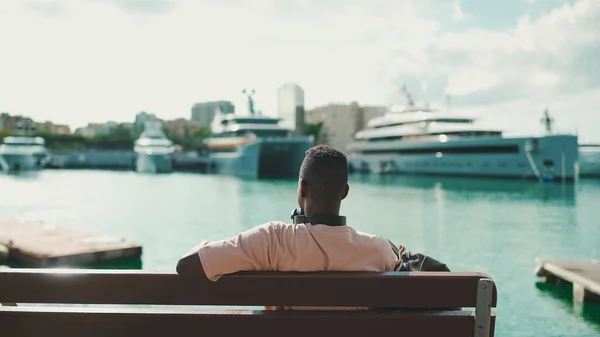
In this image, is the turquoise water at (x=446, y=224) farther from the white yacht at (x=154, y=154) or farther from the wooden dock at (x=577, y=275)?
the white yacht at (x=154, y=154)

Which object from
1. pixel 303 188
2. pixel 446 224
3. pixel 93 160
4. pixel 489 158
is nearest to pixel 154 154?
pixel 93 160

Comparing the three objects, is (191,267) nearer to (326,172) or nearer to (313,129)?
(326,172)

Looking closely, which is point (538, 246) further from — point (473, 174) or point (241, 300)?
point (473, 174)

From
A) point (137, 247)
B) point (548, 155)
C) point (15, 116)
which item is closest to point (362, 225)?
point (137, 247)

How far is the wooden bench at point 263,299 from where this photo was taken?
2.12 meters

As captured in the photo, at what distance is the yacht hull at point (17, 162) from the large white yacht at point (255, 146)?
2619cm

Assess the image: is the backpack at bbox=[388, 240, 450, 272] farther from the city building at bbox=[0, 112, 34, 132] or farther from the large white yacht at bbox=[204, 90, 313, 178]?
the city building at bbox=[0, 112, 34, 132]

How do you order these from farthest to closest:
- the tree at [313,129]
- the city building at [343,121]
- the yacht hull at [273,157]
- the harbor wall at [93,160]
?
the city building at [343,121]
the tree at [313,129]
the harbor wall at [93,160]
the yacht hull at [273,157]

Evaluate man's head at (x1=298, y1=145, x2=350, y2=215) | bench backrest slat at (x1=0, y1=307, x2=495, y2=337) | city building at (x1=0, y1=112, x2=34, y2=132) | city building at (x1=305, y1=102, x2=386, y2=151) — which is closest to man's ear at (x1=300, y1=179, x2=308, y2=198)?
man's head at (x1=298, y1=145, x2=350, y2=215)

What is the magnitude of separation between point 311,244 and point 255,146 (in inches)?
2276

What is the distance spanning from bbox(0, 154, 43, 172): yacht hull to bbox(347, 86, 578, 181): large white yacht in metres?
44.5

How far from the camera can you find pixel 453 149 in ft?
195

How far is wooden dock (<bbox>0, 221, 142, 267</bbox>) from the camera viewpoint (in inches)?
450

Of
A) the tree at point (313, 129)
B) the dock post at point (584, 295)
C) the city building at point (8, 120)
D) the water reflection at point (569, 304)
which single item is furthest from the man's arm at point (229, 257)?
the city building at point (8, 120)
